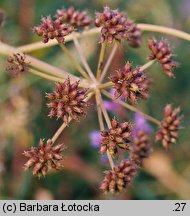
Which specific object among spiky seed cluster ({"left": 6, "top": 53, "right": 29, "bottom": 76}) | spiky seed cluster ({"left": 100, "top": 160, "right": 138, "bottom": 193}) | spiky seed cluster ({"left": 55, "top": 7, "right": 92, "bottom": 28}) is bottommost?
spiky seed cluster ({"left": 100, "top": 160, "right": 138, "bottom": 193})

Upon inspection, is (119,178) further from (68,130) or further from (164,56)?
(68,130)

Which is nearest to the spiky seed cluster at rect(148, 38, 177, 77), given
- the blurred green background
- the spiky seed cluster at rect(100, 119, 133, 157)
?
the spiky seed cluster at rect(100, 119, 133, 157)

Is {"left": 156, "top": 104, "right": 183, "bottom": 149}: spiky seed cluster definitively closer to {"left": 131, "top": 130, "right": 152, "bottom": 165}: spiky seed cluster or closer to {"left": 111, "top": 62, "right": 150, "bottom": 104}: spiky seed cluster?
{"left": 131, "top": 130, "right": 152, "bottom": 165}: spiky seed cluster

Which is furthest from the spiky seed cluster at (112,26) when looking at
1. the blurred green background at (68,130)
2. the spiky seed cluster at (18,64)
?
the blurred green background at (68,130)

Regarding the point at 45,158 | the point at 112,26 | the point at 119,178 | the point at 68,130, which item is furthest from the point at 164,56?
the point at 68,130

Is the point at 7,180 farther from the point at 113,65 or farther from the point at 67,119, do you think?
the point at 67,119

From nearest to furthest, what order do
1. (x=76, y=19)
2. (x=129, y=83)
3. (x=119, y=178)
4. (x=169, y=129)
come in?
(x=129, y=83) → (x=119, y=178) → (x=169, y=129) → (x=76, y=19)
